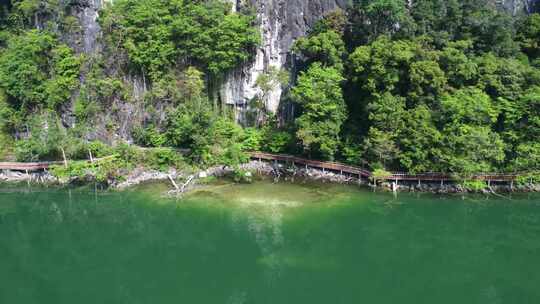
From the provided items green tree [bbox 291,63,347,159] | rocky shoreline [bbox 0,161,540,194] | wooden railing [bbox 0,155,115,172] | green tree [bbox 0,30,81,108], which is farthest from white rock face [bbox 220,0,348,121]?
green tree [bbox 0,30,81,108]

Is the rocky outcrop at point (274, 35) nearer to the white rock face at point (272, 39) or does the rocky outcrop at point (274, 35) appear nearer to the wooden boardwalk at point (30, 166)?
the white rock face at point (272, 39)

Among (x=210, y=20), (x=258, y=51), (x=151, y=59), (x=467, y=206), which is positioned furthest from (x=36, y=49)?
(x=467, y=206)

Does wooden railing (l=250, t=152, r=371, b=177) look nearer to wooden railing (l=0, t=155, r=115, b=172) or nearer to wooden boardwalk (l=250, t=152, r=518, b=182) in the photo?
wooden boardwalk (l=250, t=152, r=518, b=182)

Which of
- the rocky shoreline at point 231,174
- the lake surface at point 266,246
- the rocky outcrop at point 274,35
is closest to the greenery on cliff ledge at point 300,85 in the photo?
the rocky outcrop at point 274,35

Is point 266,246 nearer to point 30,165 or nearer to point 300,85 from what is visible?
point 300,85

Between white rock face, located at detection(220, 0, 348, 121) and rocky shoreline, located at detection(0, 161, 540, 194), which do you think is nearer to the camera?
rocky shoreline, located at detection(0, 161, 540, 194)

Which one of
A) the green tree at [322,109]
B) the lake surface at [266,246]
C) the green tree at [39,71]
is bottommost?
the lake surface at [266,246]

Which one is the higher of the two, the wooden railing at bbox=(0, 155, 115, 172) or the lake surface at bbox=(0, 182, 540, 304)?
the wooden railing at bbox=(0, 155, 115, 172)
